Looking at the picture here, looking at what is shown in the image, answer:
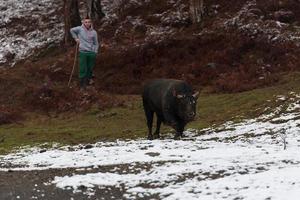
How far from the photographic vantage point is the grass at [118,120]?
1898 cm

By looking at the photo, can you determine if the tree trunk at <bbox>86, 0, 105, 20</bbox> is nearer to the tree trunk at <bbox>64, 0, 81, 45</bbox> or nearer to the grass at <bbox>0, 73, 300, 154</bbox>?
the tree trunk at <bbox>64, 0, 81, 45</bbox>

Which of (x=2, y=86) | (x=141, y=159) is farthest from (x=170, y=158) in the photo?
(x=2, y=86)

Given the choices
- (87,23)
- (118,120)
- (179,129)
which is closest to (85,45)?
(87,23)

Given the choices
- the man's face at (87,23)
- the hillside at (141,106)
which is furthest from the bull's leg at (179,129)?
the man's face at (87,23)

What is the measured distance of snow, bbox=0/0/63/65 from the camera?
1476 inches

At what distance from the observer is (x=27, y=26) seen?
40.5m

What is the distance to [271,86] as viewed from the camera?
2377 centimetres

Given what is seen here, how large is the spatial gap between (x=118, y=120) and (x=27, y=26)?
20.9 metres

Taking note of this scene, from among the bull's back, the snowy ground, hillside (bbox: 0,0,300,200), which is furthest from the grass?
the snowy ground

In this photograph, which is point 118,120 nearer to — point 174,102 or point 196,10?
point 174,102

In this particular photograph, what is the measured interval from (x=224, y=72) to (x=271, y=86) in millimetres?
3175

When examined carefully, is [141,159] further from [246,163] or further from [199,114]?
[199,114]

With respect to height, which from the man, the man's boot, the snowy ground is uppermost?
the man

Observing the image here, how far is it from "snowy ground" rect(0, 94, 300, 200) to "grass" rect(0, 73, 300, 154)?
1.74m
